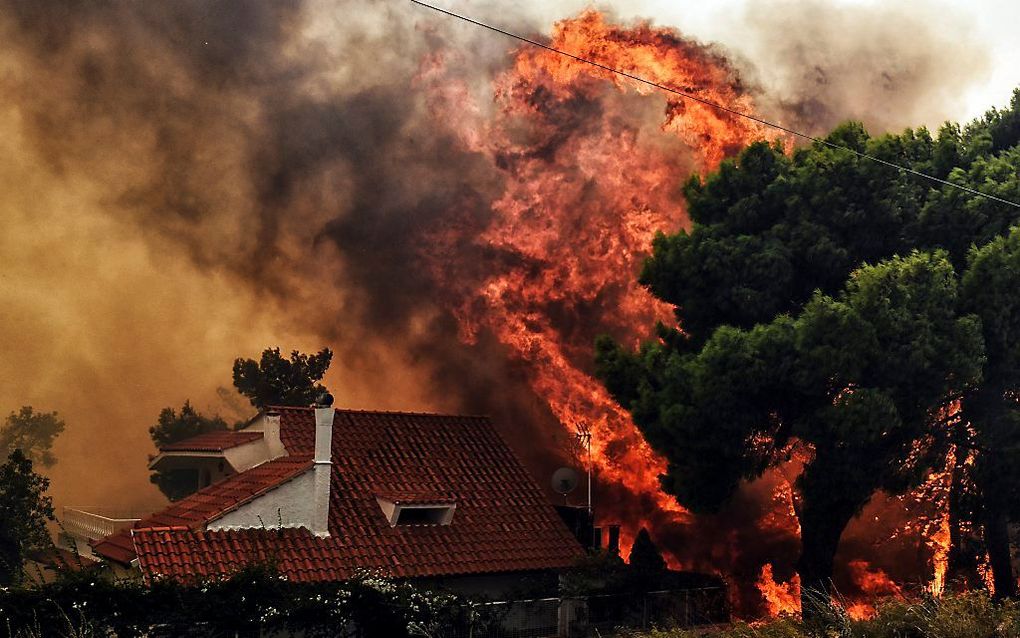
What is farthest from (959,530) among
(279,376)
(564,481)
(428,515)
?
(279,376)

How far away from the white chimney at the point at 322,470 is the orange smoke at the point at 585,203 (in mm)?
19979

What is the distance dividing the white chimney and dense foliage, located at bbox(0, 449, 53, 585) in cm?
1101

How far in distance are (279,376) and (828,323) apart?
3492 cm

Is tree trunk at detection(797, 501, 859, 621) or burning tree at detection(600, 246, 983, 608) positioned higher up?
burning tree at detection(600, 246, 983, 608)

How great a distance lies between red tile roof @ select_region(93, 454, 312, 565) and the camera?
27641 millimetres

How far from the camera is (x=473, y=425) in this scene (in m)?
35.7

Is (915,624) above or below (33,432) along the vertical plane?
below

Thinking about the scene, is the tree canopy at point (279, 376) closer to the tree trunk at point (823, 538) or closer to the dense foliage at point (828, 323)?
the dense foliage at point (828, 323)

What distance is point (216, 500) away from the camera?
29.3 metres

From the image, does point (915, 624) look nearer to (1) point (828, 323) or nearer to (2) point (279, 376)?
(1) point (828, 323)

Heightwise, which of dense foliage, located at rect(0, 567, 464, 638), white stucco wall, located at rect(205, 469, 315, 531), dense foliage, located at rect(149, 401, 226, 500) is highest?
dense foliage, located at rect(149, 401, 226, 500)

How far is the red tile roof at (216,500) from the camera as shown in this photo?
1088 inches

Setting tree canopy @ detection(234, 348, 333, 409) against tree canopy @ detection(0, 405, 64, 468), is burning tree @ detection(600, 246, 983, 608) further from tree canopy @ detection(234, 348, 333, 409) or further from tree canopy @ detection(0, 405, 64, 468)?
tree canopy @ detection(0, 405, 64, 468)

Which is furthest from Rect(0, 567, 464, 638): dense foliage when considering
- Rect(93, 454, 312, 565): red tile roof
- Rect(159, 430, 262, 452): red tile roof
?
Rect(159, 430, 262, 452): red tile roof
